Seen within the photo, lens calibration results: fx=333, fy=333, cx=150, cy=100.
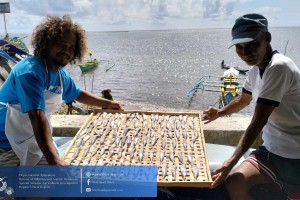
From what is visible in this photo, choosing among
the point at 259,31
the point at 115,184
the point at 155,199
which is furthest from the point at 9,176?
the point at 259,31

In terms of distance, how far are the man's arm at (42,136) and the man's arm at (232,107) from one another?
7.57 feet

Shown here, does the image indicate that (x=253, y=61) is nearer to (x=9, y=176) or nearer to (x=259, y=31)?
(x=259, y=31)

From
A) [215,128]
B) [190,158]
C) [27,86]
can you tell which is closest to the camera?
[27,86]

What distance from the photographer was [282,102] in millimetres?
3369

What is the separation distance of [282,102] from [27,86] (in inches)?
98.1

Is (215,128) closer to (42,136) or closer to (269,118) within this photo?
(269,118)

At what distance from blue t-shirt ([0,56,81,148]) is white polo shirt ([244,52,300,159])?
83.1 inches

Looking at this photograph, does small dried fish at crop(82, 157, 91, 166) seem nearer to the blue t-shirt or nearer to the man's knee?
the blue t-shirt

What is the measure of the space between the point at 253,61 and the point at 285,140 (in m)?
0.88

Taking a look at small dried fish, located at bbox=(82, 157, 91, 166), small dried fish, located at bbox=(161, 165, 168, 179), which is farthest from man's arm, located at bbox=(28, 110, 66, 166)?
small dried fish, located at bbox=(161, 165, 168, 179)

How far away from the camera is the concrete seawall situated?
18.3 feet

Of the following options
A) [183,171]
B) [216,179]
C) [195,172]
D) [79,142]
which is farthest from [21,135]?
[216,179]

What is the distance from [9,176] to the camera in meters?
3.19

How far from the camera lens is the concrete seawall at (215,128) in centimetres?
557
